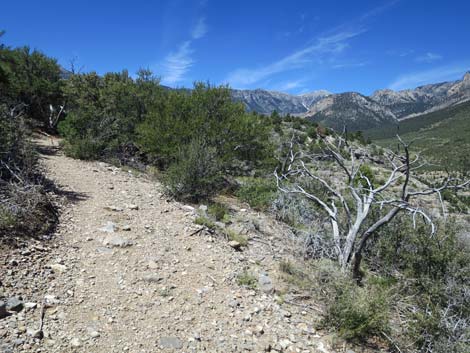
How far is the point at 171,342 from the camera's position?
3742mm

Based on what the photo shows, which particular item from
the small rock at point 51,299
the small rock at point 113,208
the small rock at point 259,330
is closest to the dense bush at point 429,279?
the small rock at point 259,330

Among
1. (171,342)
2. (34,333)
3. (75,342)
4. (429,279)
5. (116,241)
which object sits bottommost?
(429,279)

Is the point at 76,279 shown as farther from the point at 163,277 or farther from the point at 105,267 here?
the point at 163,277

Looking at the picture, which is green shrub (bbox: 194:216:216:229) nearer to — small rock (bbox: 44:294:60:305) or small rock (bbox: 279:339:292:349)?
small rock (bbox: 279:339:292:349)

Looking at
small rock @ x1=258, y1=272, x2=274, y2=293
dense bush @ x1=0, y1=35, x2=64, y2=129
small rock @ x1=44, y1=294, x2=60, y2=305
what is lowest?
small rock @ x1=258, y1=272, x2=274, y2=293

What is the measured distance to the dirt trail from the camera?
3744mm

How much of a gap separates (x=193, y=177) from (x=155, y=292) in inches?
179

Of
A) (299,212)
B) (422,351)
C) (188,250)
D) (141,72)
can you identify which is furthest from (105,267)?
(141,72)

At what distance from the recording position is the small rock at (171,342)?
368 centimetres

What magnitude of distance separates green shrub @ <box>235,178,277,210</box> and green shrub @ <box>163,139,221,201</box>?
1426mm

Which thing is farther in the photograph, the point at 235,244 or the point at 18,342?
the point at 235,244

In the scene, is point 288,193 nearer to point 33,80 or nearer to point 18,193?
point 18,193

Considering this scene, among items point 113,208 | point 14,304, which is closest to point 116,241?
point 113,208

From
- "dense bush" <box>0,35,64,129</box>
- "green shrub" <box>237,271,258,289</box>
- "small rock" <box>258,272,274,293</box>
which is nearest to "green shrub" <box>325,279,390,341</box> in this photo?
"small rock" <box>258,272,274,293</box>
